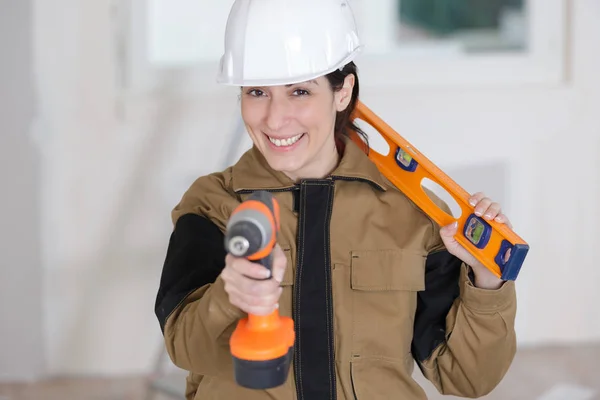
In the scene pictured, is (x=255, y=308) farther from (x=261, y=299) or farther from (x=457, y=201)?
(x=457, y=201)

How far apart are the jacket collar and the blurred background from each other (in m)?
1.35

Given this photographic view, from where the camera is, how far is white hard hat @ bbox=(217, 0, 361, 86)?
1320 mm

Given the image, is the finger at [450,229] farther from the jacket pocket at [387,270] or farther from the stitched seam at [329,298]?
the stitched seam at [329,298]

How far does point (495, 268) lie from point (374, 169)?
30cm

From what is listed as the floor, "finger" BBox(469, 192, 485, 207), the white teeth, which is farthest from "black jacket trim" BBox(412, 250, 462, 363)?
the floor

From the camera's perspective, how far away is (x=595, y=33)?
2.99 m

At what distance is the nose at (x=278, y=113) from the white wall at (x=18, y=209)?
5.69 ft

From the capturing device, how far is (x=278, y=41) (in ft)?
4.34

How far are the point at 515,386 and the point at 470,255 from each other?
5.30ft

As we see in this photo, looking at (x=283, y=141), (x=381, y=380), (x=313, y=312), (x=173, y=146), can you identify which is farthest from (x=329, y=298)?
(x=173, y=146)

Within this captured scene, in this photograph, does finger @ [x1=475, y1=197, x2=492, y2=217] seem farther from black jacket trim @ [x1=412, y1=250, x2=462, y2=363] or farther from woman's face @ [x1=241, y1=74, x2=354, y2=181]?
woman's face @ [x1=241, y1=74, x2=354, y2=181]

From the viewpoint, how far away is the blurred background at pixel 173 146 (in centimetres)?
281

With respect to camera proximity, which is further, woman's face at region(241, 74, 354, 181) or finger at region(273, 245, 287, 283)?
woman's face at region(241, 74, 354, 181)

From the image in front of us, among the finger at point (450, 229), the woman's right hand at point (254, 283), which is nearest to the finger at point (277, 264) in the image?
the woman's right hand at point (254, 283)
